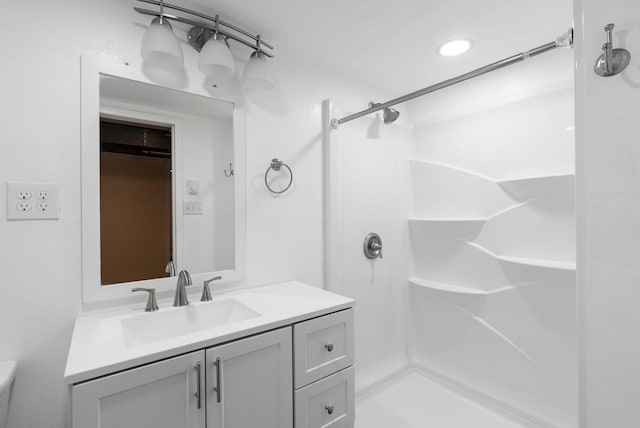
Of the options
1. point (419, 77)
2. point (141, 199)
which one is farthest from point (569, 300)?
point (141, 199)

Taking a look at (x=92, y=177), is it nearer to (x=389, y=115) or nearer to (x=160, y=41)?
(x=160, y=41)

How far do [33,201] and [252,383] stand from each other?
101 centimetres

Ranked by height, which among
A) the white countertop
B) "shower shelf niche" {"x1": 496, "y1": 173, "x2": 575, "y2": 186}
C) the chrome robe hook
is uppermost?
the chrome robe hook

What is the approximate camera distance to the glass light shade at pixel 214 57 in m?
1.24

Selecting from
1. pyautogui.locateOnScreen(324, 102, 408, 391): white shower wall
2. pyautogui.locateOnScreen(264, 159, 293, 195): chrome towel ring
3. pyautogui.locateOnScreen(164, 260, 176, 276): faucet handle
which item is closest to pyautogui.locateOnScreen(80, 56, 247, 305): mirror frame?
pyautogui.locateOnScreen(164, 260, 176, 276): faucet handle

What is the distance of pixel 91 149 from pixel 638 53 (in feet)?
5.73

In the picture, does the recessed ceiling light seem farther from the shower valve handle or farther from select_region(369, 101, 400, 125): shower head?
the shower valve handle

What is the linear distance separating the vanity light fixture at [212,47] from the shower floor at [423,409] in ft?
6.65

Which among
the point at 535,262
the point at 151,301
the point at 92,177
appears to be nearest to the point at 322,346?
the point at 151,301

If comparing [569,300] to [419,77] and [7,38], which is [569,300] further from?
[7,38]

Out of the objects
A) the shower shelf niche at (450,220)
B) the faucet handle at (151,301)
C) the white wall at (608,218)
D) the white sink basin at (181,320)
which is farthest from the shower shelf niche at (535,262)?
the faucet handle at (151,301)

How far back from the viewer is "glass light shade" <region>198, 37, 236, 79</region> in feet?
4.08

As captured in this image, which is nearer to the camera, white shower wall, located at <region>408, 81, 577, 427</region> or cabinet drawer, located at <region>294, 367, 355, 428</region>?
cabinet drawer, located at <region>294, 367, 355, 428</region>

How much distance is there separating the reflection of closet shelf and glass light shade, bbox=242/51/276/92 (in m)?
1.77
